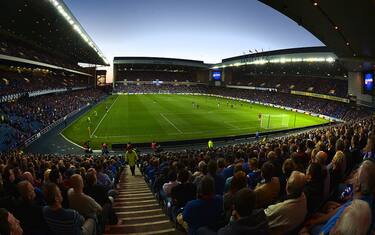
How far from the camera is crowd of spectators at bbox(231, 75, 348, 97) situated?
227 feet

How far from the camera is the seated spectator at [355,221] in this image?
2750mm

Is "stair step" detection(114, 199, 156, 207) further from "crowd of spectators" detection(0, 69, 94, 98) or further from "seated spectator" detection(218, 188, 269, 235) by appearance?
"crowd of spectators" detection(0, 69, 94, 98)

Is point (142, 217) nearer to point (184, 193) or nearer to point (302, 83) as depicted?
point (184, 193)

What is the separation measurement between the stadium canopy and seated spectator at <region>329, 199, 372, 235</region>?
38.4 metres

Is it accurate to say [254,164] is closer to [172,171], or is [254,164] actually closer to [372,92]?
[172,171]

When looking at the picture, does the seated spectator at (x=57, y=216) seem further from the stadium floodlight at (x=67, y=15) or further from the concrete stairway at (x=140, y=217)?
the stadium floodlight at (x=67, y=15)

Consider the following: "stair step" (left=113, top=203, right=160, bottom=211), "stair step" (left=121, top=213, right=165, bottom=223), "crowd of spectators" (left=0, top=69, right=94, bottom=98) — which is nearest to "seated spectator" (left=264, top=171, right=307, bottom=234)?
"stair step" (left=121, top=213, right=165, bottom=223)

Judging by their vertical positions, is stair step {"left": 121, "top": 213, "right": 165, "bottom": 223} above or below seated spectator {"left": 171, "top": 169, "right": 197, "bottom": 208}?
below

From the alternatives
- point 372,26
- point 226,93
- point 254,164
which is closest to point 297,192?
point 254,164

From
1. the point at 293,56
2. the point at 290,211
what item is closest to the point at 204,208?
the point at 290,211

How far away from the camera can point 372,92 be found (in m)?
40.4

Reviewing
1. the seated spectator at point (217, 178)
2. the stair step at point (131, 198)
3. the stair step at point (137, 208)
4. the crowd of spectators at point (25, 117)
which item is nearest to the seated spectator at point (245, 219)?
the seated spectator at point (217, 178)

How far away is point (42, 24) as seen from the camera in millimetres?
46094

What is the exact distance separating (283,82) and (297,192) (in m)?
95.7
